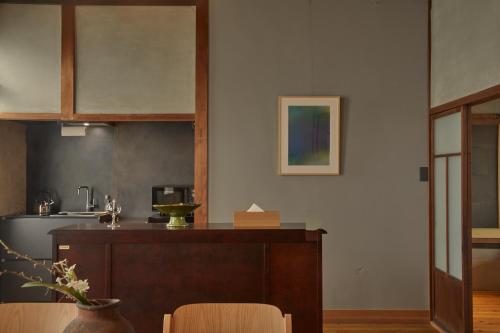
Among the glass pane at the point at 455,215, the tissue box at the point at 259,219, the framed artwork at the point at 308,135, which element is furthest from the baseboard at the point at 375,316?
the tissue box at the point at 259,219

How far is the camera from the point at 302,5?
16.6 feet

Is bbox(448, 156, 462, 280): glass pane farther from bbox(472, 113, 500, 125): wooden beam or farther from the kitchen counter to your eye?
the kitchen counter

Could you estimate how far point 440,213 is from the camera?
15.9 feet

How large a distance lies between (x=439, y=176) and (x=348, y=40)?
1560mm

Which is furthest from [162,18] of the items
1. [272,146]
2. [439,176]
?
[439,176]

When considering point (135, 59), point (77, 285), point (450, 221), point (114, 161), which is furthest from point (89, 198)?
point (77, 285)

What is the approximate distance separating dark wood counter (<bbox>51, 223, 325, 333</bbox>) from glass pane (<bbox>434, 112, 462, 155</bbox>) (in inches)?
70.5

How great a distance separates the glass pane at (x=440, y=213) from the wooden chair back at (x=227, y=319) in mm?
3323

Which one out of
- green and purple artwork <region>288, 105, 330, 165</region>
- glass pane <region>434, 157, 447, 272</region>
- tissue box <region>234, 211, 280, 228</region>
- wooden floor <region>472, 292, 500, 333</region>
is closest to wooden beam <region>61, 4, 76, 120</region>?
green and purple artwork <region>288, 105, 330, 165</region>

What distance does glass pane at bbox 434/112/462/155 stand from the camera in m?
4.39

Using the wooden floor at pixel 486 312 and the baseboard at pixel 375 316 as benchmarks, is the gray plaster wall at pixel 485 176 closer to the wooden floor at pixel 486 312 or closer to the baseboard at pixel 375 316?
the wooden floor at pixel 486 312

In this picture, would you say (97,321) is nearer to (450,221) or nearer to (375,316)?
→ (450,221)

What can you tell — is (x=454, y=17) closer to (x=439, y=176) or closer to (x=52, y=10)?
(x=439, y=176)

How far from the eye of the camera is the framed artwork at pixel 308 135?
502 centimetres
